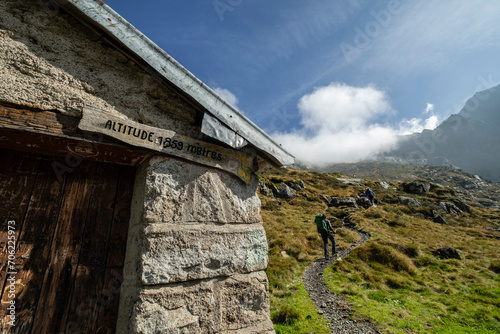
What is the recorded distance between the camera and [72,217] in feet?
5.85

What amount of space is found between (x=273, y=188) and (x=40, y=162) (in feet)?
72.1

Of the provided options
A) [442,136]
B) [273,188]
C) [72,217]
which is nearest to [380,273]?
[72,217]

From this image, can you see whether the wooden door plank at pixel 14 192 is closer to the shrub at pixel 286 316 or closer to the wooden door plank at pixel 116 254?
the wooden door plank at pixel 116 254

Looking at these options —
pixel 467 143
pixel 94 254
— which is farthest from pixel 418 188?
pixel 467 143

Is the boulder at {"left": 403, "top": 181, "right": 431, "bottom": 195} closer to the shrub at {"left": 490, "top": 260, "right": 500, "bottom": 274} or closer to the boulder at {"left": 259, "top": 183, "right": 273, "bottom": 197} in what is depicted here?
the boulder at {"left": 259, "top": 183, "right": 273, "bottom": 197}

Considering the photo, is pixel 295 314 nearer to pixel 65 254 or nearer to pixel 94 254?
pixel 94 254

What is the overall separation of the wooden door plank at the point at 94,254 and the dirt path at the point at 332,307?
459 cm

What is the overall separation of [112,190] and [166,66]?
1132 millimetres

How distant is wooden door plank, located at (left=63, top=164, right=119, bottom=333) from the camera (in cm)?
165

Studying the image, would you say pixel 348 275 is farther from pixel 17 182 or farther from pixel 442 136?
pixel 442 136

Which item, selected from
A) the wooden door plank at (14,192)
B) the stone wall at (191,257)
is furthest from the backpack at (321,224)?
the wooden door plank at (14,192)

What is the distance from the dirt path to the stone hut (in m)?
3.83

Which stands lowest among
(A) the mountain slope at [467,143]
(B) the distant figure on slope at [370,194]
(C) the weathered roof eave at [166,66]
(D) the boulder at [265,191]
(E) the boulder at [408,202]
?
(C) the weathered roof eave at [166,66]

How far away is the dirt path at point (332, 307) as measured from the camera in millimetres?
4688
